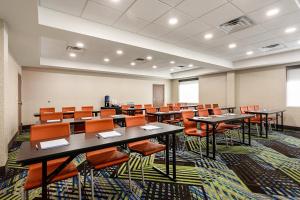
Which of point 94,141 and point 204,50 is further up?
point 204,50

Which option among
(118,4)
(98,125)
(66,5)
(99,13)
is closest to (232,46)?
(118,4)

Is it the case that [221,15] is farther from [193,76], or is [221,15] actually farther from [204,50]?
[193,76]

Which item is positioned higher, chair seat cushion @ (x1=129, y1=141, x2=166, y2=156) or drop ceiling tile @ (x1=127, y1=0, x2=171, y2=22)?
drop ceiling tile @ (x1=127, y1=0, x2=171, y2=22)

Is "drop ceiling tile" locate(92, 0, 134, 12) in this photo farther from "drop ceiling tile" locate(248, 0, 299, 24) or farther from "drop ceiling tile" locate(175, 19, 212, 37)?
"drop ceiling tile" locate(248, 0, 299, 24)

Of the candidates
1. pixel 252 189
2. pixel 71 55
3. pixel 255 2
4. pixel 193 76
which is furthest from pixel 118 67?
pixel 252 189

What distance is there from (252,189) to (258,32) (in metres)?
3.91

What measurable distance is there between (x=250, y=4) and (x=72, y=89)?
773 centimetres

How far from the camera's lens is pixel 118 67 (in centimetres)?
851

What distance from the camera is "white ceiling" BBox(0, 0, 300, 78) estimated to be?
2889mm

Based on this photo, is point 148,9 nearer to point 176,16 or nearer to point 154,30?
point 176,16

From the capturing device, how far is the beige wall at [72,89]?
6.95m

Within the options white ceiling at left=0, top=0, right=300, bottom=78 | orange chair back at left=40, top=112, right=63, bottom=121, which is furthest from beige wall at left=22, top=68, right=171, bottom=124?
orange chair back at left=40, top=112, right=63, bottom=121

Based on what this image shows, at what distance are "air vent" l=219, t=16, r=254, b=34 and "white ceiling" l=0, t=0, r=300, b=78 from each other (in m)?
0.13

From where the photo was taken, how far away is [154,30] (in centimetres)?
402
